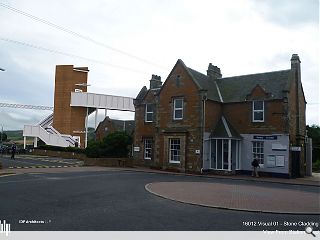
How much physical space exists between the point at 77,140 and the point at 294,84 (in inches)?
1342

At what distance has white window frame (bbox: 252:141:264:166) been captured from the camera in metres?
28.1

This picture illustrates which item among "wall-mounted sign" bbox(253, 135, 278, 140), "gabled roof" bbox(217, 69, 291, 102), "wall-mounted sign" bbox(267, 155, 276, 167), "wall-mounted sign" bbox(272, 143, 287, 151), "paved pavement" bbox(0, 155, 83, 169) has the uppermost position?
"gabled roof" bbox(217, 69, 291, 102)

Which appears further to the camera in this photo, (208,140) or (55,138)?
(55,138)

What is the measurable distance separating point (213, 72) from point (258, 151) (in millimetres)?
9380

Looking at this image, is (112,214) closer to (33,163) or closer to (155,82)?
(33,163)

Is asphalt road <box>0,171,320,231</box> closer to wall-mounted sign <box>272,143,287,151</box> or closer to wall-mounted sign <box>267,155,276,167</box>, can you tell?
wall-mounted sign <box>267,155,276,167</box>

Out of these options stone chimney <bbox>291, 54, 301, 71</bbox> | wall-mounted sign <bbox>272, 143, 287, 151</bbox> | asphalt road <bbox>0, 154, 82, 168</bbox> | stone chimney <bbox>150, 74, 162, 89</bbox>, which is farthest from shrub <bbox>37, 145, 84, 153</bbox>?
stone chimney <bbox>291, 54, 301, 71</bbox>

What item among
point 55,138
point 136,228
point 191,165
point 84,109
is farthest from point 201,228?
point 84,109

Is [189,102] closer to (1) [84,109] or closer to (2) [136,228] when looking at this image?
(2) [136,228]

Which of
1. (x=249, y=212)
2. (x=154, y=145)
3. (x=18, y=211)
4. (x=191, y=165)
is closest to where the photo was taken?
(x=18, y=211)

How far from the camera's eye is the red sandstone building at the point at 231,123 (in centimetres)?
2752

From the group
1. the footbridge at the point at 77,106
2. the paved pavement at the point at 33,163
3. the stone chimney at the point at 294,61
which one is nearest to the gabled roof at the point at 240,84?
the stone chimney at the point at 294,61

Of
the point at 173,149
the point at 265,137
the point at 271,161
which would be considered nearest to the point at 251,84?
the point at 265,137

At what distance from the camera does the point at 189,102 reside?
97.3 ft
